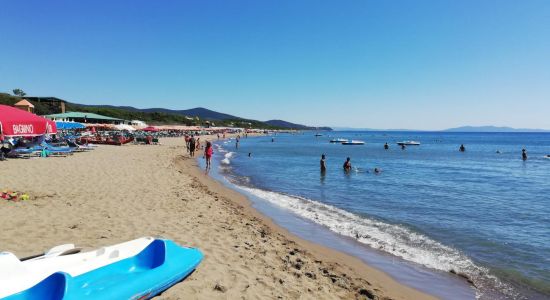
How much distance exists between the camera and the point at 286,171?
923 inches

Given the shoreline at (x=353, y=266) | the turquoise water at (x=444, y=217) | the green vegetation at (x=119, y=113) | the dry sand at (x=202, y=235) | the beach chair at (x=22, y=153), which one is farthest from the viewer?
the green vegetation at (x=119, y=113)

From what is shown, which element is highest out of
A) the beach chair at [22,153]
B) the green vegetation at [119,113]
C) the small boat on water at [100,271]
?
the green vegetation at [119,113]

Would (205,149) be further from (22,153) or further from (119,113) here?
(119,113)

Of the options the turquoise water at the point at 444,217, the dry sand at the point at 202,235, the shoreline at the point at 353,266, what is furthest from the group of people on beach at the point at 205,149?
the shoreline at the point at 353,266

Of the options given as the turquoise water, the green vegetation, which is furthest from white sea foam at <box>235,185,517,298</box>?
the green vegetation

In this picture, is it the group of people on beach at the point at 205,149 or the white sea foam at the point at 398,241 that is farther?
the group of people on beach at the point at 205,149

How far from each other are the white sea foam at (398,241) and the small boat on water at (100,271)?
4683 millimetres

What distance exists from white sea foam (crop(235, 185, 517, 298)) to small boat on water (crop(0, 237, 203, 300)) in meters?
4.68

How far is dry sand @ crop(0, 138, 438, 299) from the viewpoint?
511 cm

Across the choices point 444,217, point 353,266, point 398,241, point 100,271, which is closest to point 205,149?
point 444,217

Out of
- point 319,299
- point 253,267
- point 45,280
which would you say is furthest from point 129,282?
point 319,299

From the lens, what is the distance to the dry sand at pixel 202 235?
5.11 m

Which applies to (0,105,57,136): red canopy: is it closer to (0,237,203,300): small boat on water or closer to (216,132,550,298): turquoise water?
(0,237,203,300): small boat on water

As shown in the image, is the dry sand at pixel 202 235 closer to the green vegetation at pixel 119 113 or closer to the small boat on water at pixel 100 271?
the small boat on water at pixel 100 271
